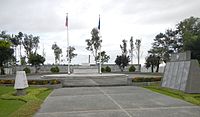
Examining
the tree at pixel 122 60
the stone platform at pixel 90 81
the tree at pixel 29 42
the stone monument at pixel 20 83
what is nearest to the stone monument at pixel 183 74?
the stone platform at pixel 90 81

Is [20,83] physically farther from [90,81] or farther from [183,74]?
[90,81]

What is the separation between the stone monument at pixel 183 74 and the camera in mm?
16781

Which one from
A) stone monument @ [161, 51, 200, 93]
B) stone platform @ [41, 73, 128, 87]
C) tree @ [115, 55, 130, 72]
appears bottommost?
stone platform @ [41, 73, 128, 87]

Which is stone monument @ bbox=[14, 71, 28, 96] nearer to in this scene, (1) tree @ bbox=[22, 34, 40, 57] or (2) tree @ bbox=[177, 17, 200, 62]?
(2) tree @ bbox=[177, 17, 200, 62]

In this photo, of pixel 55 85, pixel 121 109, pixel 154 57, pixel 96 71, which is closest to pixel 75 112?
pixel 121 109

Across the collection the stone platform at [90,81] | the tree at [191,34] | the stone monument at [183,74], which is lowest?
the stone platform at [90,81]

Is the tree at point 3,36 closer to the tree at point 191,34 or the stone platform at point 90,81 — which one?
the stone platform at point 90,81

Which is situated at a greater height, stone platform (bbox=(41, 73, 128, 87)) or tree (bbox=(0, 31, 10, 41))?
tree (bbox=(0, 31, 10, 41))

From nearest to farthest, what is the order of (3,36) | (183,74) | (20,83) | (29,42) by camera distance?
(20,83) → (183,74) → (3,36) → (29,42)

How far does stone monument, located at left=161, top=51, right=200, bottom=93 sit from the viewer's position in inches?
661

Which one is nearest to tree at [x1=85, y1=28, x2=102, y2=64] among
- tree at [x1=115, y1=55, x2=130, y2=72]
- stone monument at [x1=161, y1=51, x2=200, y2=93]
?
tree at [x1=115, y1=55, x2=130, y2=72]

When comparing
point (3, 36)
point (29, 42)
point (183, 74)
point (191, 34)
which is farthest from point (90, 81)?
point (29, 42)

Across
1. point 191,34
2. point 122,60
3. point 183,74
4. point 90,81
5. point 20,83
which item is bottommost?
point 90,81

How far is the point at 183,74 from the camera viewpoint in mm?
17719
